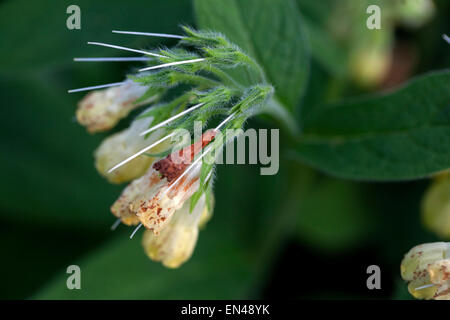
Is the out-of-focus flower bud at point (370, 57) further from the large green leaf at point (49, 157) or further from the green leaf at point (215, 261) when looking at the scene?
the large green leaf at point (49, 157)

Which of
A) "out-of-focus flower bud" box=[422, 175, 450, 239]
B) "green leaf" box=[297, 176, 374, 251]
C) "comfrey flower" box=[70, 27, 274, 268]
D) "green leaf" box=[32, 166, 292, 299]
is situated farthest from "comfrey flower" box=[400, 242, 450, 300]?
"green leaf" box=[297, 176, 374, 251]

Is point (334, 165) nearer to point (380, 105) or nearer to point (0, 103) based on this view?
point (380, 105)

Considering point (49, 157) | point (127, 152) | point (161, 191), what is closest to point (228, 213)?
point (49, 157)

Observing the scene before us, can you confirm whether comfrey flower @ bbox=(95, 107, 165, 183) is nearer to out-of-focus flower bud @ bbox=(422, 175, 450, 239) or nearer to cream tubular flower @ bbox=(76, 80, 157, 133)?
cream tubular flower @ bbox=(76, 80, 157, 133)

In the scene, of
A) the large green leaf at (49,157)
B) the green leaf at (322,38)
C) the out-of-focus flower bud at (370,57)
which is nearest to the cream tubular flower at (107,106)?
the large green leaf at (49,157)

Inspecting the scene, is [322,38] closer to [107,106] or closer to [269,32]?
[269,32]
